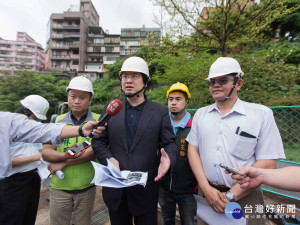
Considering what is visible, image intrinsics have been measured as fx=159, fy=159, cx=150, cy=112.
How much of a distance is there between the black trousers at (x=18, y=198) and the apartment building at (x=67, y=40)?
146 feet

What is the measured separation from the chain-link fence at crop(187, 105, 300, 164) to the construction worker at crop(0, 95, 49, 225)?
4289mm

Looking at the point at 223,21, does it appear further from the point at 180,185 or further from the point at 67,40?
the point at 67,40

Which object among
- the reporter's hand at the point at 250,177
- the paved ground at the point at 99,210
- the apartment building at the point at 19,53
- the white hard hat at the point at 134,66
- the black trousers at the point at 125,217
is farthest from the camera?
the apartment building at the point at 19,53

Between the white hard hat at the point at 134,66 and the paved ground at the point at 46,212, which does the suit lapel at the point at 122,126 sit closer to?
the white hard hat at the point at 134,66

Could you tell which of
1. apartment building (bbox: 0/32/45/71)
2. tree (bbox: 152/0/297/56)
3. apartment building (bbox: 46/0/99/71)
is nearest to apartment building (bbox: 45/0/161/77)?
apartment building (bbox: 46/0/99/71)

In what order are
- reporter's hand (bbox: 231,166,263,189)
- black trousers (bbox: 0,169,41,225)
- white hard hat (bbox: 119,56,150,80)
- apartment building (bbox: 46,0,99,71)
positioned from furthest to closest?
1. apartment building (bbox: 46,0,99,71)
2. black trousers (bbox: 0,169,41,225)
3. white hard hat (bbox: 119,56,150,80)
4. reporter's hand (bbox: 231,166,263,189)

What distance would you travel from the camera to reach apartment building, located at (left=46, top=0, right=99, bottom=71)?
42.3m

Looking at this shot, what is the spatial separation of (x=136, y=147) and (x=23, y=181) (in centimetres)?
167

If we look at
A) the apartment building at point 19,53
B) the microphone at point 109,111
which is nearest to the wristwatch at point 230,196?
the microphone at point 109,111

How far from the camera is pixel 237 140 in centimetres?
162

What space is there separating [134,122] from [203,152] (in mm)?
875

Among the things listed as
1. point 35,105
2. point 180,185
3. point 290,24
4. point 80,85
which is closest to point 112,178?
point 180,185

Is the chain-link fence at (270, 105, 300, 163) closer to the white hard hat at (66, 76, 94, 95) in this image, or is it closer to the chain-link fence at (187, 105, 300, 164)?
the chain-link fence at (187, 105, 300, 164)

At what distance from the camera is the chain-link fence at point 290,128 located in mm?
3225
